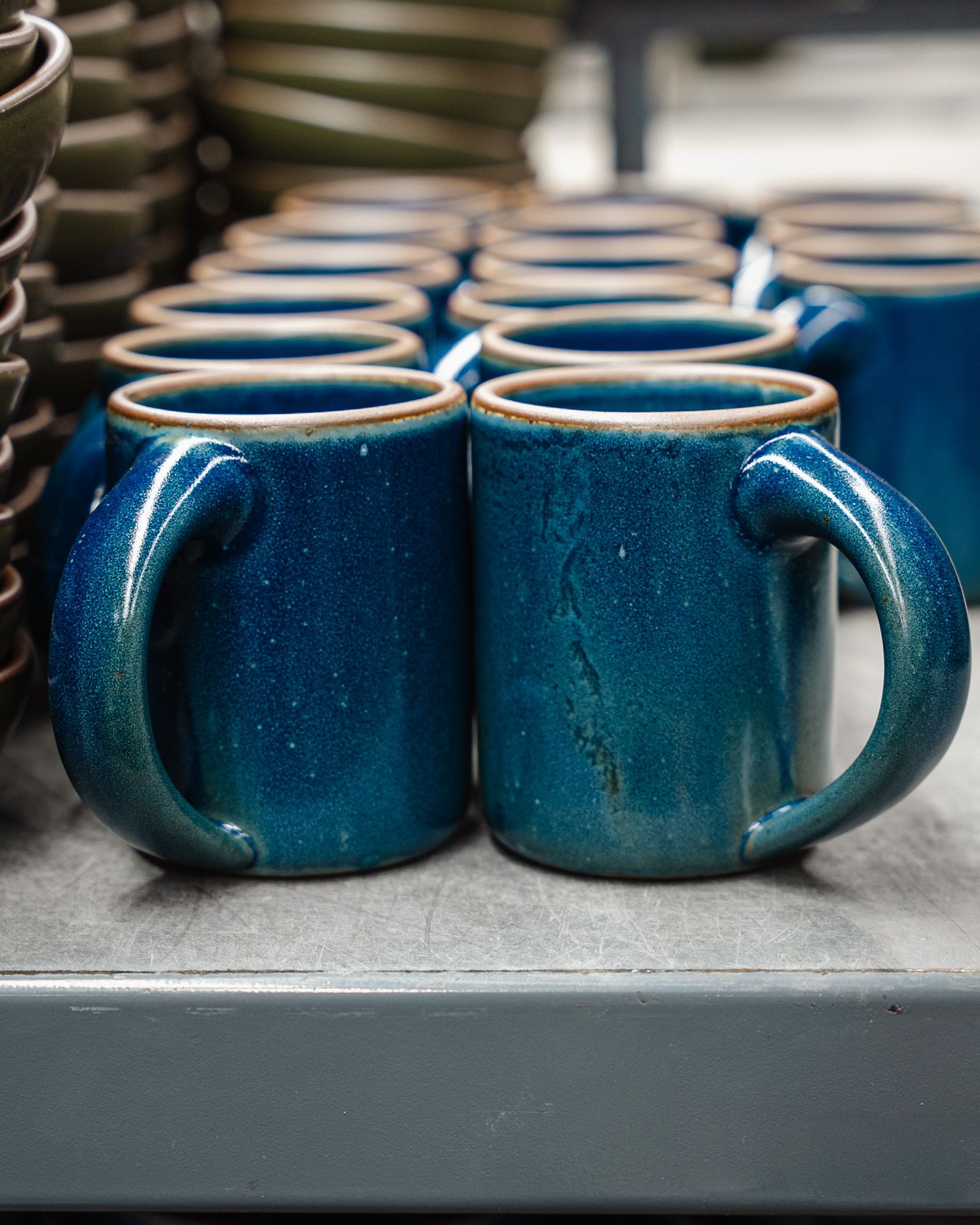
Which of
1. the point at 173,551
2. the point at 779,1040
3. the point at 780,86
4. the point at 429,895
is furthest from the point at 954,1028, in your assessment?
the point at 780,86

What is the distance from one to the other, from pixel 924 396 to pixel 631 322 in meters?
0.18

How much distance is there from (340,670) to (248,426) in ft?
0.28

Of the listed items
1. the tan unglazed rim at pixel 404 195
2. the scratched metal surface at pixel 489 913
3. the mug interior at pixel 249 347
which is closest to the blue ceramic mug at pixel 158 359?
the mug interior at pixel 249 347

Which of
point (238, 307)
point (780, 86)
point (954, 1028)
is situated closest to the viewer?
point (954, 1028)

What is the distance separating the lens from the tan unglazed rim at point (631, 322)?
1.93 feet

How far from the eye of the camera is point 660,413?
496 millimetres

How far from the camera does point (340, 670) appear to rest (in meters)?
0.52

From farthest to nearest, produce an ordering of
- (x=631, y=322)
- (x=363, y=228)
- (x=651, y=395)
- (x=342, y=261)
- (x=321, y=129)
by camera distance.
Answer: (x=321, y=129)
(x=363, y=228)
(x=342, y=261)
(x=631, y=322)
(x=651, y=395)

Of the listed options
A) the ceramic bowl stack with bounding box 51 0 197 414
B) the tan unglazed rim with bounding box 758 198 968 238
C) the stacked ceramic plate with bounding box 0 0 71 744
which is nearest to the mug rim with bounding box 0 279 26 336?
the stacked ceramic plate with bounding box 0 0 71 744

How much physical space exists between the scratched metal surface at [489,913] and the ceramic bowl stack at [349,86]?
0.86 meters

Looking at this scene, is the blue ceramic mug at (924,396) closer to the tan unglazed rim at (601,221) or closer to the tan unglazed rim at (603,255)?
the tan unglazed rim at (603,255)

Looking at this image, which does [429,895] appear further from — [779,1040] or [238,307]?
[238,307]

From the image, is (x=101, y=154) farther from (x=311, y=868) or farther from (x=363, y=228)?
(x=311, y=868)

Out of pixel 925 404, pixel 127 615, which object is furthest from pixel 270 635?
pixel 925 404
